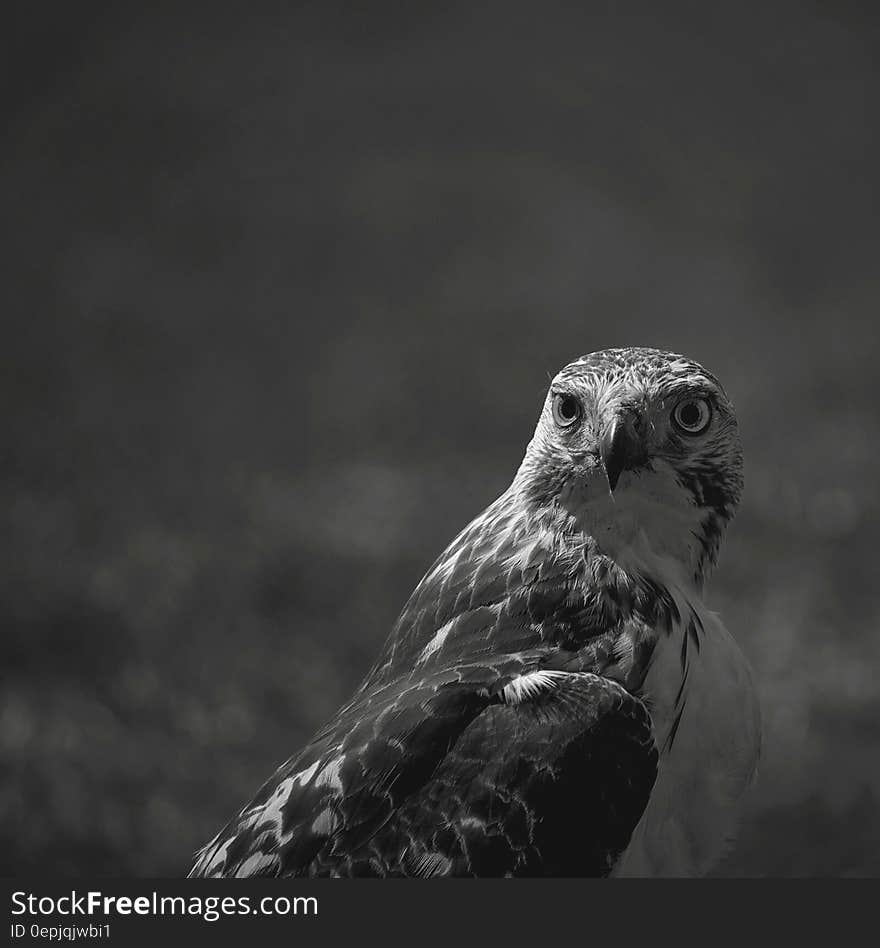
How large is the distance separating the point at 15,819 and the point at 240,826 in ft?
7.33

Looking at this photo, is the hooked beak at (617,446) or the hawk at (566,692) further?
the hooked beak at (617,446)

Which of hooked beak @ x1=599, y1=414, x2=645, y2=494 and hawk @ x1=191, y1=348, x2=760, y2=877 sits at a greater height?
hooked beak @ x1=599, y1=414, x2=645, y2=494

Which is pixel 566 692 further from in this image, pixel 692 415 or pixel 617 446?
pixel 692 415

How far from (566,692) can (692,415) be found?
419 mm

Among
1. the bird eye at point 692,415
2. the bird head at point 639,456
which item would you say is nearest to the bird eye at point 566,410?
the bird head at point 639,456

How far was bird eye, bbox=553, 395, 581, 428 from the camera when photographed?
1.54m

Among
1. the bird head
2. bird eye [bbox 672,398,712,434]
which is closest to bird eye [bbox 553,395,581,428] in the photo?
the bird head

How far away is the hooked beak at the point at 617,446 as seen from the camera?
146 centimetres

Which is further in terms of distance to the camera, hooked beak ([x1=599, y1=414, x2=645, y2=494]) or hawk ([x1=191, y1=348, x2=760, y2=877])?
hooked beak ([x1=599, y1=414, x2=645, y2=494])

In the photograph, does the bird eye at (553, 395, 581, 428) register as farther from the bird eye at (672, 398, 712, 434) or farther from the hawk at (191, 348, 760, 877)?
the bird eye at (672, 398, 712, 434)

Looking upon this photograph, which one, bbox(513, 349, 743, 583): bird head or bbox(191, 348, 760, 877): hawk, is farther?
bbox(513, 349, 743, 583): bird head

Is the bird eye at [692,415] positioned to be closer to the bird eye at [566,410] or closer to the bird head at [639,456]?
the bird head at [639,456]

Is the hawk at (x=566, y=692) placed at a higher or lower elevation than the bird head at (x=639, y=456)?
lower

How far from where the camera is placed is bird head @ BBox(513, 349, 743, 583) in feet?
4.92
